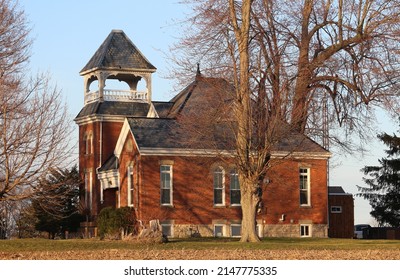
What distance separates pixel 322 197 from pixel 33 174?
25.2 m

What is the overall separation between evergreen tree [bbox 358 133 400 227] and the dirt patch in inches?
1315

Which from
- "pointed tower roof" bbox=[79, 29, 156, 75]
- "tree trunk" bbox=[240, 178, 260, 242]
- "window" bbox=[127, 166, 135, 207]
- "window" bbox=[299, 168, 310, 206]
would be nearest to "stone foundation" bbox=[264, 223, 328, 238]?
"window" bbox=[299, 168, 310, 206]

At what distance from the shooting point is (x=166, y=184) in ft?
169

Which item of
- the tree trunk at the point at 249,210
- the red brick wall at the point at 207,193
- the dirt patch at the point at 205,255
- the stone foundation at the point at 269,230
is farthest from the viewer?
the stone foundation at the point at 269,230

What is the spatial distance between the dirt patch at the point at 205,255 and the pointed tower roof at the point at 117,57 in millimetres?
31727

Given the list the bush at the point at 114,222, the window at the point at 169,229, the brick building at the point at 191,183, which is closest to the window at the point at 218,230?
the brick building at the point at 191,183

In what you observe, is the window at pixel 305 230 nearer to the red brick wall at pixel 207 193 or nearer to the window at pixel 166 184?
the red brick wall at pixel 207 193

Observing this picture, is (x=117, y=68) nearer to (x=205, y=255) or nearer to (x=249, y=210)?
(x=249, y=210)

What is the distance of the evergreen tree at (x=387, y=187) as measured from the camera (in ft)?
210

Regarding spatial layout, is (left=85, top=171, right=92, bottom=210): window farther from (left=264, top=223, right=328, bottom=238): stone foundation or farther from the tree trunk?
the tree trunk

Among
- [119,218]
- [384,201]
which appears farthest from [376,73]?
[384,201]

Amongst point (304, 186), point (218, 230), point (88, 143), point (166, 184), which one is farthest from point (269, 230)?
point (88, 143)

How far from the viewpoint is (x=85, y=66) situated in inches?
2525
